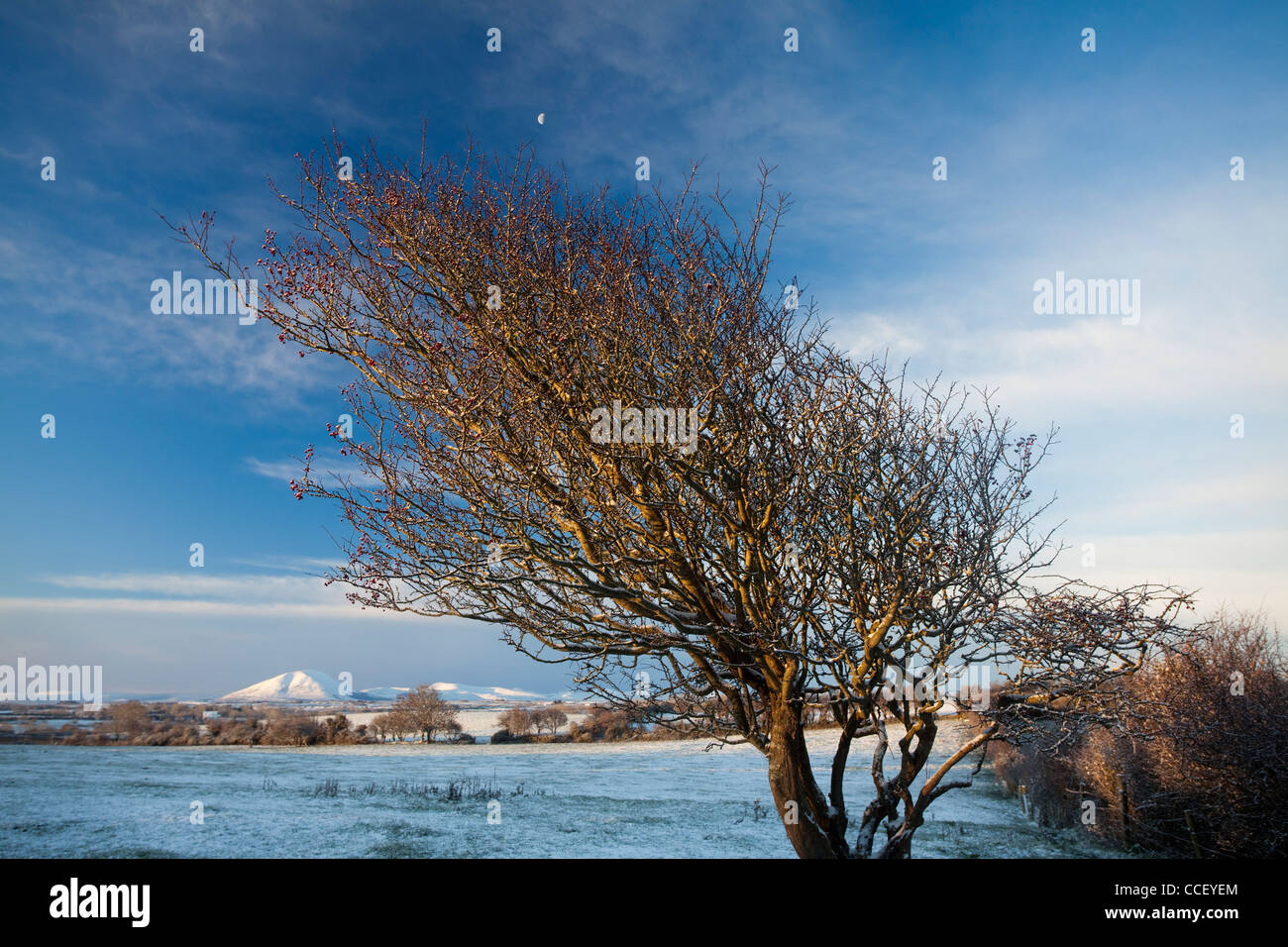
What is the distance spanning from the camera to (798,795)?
8969 mm

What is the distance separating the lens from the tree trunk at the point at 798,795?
8.91 meters

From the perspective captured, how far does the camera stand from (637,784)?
1377 inches

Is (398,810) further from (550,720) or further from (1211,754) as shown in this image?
(550,720)

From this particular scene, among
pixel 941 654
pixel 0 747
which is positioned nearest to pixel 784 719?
pixel 941 654

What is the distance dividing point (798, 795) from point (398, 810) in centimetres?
2246

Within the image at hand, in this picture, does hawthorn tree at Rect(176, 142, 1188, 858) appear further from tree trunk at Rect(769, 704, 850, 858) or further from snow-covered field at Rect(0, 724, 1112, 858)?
snow-covered field at Rect(0, 724, 1112, 858)

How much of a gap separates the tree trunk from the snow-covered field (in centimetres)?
1412

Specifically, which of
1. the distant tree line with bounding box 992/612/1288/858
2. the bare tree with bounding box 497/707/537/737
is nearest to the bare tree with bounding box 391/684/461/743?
the bare tree with bounding box 497/707/537/737

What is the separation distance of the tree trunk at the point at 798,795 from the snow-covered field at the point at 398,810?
14.1m

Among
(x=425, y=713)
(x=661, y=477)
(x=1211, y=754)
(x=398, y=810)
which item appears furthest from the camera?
(x=425, y=713)

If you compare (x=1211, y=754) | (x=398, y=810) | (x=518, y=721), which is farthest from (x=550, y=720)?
(x=1211, y=754)

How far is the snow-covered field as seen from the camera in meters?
21.3

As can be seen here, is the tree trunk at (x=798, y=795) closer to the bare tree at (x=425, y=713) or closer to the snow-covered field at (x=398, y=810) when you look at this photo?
the snow-covered field at (x=398, y=810)
